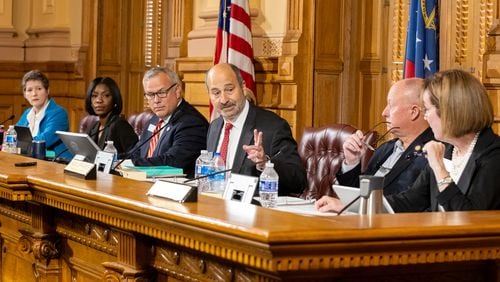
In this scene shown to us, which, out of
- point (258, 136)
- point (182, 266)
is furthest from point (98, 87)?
point (182, 266)

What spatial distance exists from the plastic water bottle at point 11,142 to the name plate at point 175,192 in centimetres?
361

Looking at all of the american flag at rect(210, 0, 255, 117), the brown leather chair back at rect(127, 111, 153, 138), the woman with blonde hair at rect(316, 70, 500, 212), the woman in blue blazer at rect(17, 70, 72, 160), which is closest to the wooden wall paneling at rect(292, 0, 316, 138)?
the american flag at rect(210, 0, 255, 117)

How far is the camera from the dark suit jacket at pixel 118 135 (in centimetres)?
621

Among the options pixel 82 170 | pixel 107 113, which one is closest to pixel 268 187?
pixel 82 170

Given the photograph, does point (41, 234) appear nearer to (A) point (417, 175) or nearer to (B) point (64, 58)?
(A) point (417, 175)

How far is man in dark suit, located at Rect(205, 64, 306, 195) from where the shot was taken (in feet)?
15.5

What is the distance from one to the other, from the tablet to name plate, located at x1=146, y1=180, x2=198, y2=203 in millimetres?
1982

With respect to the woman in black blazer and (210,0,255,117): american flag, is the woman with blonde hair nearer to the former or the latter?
the woman in black blazer

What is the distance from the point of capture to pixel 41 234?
12.9ft

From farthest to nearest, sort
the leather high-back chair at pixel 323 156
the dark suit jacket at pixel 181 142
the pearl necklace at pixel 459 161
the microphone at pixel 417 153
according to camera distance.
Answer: the dark suit jacket at pixel 181 142, the leather high-back chair at pixel 323 156, the microphone at pixel 417 153, the pearl necklace at pixel 459 161

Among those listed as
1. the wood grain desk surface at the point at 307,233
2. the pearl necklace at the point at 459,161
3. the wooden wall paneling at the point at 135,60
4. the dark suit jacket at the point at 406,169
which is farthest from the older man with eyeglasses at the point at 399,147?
the wooden wall paneling at the point at 135,60

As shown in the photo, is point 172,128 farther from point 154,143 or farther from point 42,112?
point 42,112

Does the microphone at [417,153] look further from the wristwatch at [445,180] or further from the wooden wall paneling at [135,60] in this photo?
the wooden wall paneling at [135,60]

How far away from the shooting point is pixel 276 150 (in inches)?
190
